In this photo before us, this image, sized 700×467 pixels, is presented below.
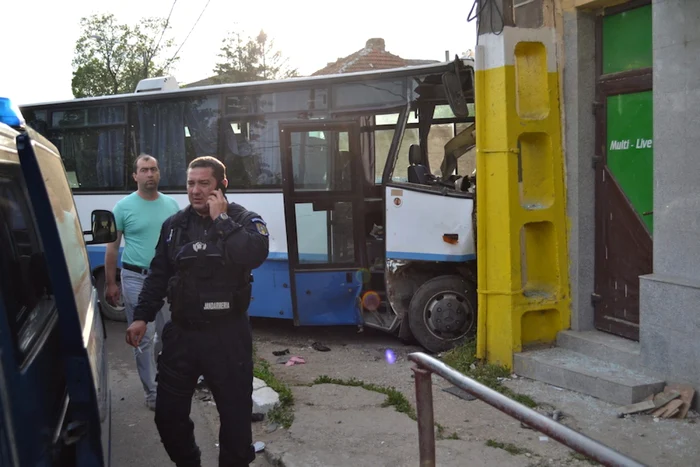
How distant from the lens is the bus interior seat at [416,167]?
7250 millimetres

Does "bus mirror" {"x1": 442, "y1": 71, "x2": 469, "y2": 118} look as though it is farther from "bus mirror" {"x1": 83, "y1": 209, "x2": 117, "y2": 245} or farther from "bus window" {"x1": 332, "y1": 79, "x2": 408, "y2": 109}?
"bus mirror" {"x1": 83, "y1": 209, "x2": 117, "y2": 245}

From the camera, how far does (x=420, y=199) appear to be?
7.16 meters

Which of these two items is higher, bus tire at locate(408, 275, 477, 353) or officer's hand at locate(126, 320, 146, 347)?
officer's hand at locate(126, 320, 146, 347)

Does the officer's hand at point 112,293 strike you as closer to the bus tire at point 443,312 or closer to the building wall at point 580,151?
the bus tire at point 443,312

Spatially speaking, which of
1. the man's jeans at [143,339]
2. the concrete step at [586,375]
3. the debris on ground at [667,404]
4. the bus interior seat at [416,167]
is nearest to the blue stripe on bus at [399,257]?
the bus interior seat at [416,167]

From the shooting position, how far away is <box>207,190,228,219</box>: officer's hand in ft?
12.2

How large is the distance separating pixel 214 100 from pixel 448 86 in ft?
9.68

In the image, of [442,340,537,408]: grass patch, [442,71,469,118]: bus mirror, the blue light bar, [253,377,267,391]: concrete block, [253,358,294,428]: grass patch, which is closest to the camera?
the blue light bar

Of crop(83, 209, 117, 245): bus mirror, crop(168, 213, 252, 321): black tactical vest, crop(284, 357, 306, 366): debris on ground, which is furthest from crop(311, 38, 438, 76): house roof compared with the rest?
crop(168, 213, 252, 321): black tactical vest

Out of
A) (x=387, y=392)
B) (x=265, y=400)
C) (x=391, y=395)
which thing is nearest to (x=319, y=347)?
(x=387, y=392)

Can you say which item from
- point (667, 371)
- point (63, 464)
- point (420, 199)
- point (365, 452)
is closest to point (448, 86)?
point (420, 199)

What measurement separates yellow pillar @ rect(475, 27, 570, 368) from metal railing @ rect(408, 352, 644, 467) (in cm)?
302

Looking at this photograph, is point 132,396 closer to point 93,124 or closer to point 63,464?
point 63,464

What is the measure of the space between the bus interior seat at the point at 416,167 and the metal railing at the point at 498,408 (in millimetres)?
4171
